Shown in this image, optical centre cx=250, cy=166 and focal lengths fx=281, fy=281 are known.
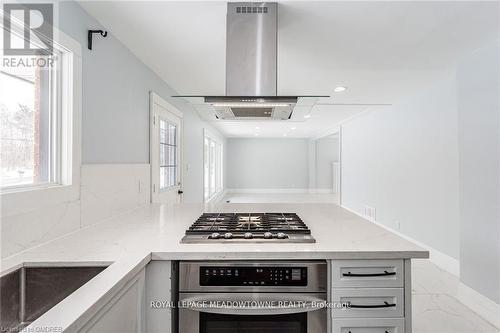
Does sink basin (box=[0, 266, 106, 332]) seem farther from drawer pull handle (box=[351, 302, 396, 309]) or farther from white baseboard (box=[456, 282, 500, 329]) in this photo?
white baseboard (box=[456, 282, 500, 329])

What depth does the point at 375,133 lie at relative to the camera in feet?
17.4

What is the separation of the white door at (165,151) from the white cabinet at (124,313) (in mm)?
1681

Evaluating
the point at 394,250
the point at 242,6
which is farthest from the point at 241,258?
the point at 242,6

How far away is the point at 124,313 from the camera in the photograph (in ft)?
3.48

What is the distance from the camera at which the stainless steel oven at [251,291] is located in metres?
1.25

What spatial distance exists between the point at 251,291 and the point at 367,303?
524 mm

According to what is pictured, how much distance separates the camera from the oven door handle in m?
1.25

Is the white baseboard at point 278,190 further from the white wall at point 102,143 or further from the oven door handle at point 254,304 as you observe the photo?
the oven door handle at point 254,304

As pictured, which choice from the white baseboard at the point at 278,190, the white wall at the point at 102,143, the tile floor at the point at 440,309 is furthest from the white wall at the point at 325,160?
the white wall at the point at 102,143

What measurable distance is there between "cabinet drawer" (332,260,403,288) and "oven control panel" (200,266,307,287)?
15 cm

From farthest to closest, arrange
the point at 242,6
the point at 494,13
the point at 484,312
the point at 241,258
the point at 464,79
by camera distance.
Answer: the point at 464,79 → the point at 484,312 → the point at 494,13 → the point at 242,6 → the point at 241,258

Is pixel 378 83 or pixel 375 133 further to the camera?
pixel 375 133

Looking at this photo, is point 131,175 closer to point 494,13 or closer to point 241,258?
point 241,258

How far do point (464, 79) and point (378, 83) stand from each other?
0.92 metres
